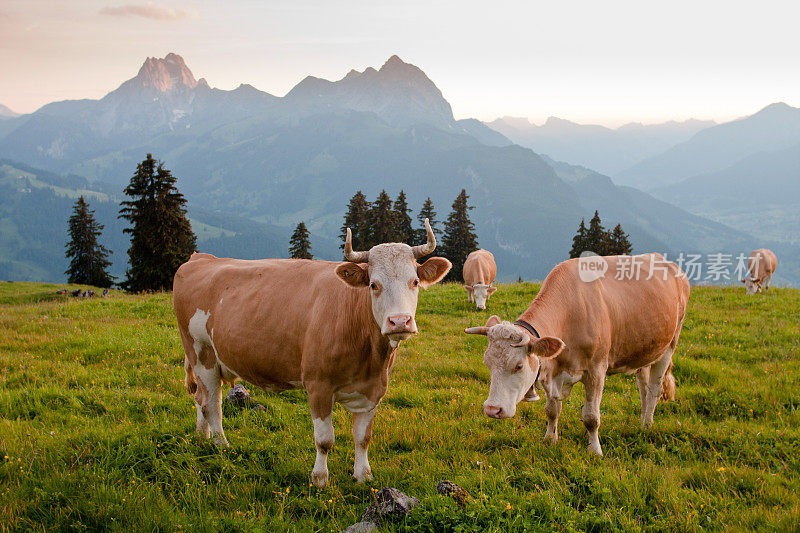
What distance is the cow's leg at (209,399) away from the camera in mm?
7234

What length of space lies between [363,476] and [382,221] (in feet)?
138

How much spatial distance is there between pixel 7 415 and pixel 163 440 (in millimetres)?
3014

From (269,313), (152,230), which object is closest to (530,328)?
(269,313)

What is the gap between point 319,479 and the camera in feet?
20.1

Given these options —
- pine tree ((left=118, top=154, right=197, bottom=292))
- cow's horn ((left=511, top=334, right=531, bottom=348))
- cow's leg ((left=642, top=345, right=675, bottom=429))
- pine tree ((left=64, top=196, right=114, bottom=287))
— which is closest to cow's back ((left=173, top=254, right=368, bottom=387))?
cow's horn ((left=511, top=334, right=531, bottom=348))

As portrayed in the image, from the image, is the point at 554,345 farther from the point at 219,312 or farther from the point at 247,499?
the point at 219,312

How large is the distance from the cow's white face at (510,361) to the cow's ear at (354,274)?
6.14 ft

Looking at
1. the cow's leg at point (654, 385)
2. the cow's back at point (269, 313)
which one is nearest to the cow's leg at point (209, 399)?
the cow's back at point (269, 313)

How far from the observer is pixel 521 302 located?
58.9ft

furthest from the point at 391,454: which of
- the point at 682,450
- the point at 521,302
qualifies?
the point at 521,302

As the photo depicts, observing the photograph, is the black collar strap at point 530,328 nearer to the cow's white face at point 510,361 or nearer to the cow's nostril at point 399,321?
the cow's white face at point 510,361

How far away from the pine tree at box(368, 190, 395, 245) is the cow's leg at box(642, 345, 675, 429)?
127 ft

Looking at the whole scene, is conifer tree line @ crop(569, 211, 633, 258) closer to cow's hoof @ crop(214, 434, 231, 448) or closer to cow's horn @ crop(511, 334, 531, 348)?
cow's horn @ crop(511, 334, 531, 348)

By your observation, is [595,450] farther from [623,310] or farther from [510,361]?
[510,361]
